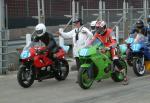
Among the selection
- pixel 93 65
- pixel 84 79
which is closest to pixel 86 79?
pixel 84 79

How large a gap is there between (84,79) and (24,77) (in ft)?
4.89

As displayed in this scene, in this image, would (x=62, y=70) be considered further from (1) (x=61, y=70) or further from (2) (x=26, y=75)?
(2) (x=26, y=75)

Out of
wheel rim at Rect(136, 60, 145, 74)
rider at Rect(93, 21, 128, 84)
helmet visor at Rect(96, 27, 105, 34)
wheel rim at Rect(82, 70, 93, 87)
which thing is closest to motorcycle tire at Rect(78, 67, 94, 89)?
wheel rim at Rect(82, 70, 93, 87)

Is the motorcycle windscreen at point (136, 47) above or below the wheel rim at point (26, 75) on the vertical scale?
above

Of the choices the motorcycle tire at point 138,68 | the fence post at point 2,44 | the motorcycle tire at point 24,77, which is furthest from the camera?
the fence post at point 2,44

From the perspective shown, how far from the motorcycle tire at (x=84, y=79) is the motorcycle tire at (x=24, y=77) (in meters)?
1.33

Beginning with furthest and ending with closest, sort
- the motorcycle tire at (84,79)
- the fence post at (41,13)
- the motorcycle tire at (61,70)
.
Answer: the fence post at (41,13) < the motorcycle tire at (61,70) < the motorcycle tire at (84,79)

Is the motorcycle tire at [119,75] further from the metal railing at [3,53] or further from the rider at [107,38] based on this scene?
the metal railing at [3,53]

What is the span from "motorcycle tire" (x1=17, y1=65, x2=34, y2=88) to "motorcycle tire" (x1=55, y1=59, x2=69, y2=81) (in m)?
0.98

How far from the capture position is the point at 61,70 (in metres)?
12.6

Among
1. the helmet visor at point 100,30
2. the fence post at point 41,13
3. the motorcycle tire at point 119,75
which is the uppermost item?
the fence post at point 41,13

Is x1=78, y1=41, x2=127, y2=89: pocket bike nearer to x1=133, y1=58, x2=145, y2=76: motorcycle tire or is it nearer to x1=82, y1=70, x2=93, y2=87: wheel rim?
x1=82, y1=70, x2=93, y2=87: wheel rim

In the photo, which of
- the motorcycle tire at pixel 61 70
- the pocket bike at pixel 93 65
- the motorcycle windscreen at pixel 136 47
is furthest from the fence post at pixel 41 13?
the pocket bike at pixel 93 65

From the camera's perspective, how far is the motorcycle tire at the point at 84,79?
10961 millimetres
